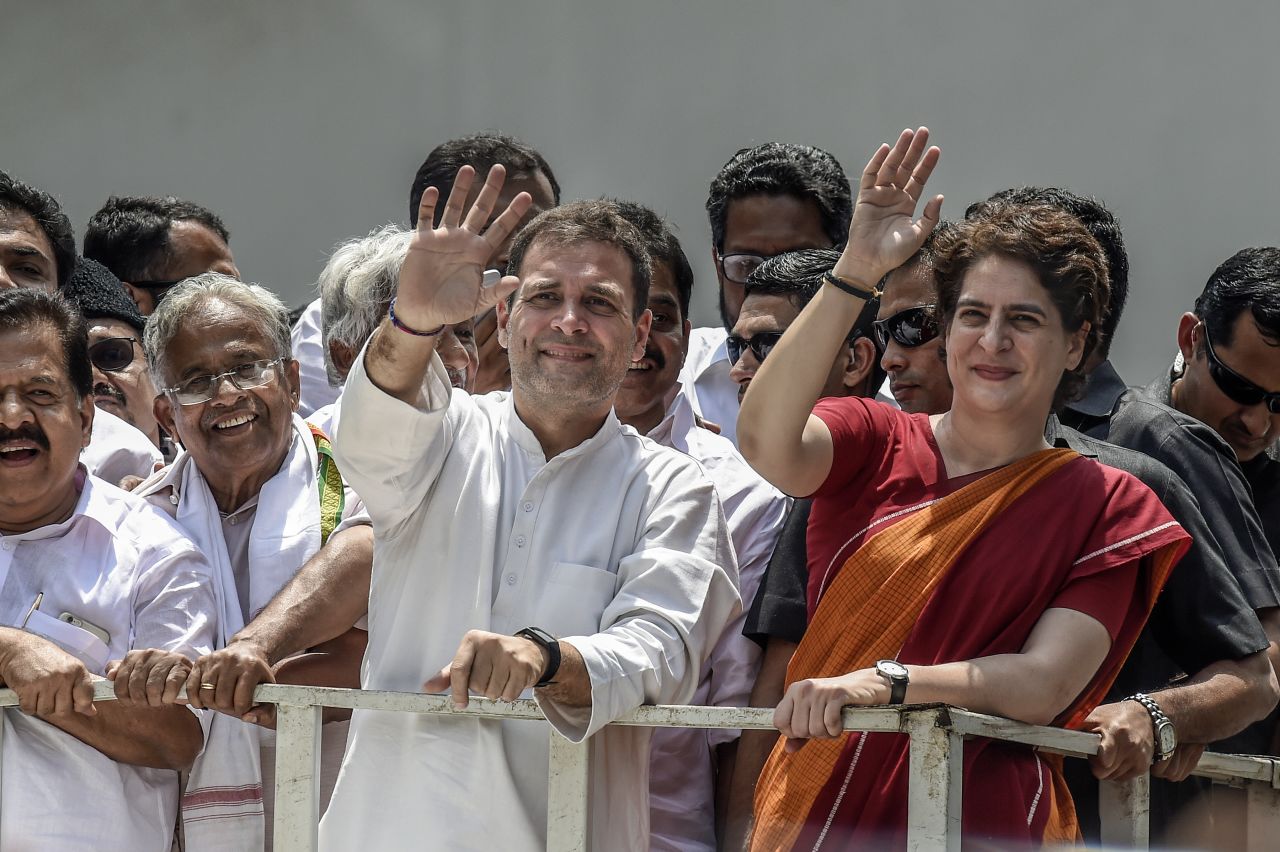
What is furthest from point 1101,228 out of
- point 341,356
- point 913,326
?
point 341,356

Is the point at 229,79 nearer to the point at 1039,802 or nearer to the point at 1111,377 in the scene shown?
the point at 1111,377

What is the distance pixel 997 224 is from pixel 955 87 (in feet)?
8.08

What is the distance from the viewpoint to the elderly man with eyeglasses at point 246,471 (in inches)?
133

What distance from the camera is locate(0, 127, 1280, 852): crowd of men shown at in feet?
9.44

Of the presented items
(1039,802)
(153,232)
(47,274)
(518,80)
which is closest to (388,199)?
(518,80)

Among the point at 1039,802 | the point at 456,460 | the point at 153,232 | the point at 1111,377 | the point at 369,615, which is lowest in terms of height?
the point at 1039,802

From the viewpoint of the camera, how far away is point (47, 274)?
4316 mm

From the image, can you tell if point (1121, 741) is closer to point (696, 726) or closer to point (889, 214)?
point (696, 726)

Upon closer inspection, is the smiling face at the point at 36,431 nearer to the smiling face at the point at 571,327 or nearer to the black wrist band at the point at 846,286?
the smiling face at the point at 571,327

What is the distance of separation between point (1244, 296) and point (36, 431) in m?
2.79

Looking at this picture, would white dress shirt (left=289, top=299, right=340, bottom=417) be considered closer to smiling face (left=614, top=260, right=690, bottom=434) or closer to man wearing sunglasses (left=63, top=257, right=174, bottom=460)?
man wearing sunglasses (left=63, top=257, right=174, bottom=460)

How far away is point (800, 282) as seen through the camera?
392cm

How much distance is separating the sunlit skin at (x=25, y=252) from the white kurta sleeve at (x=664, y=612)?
203 cm

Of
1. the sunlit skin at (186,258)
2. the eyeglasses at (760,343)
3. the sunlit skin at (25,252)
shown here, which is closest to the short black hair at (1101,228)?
the eyeglasses at (760,343)
